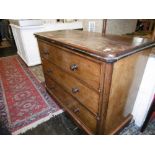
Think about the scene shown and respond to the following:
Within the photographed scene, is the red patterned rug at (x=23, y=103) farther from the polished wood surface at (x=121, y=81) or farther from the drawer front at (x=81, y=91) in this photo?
Result: the polished wood surface at (x=121, y=81)

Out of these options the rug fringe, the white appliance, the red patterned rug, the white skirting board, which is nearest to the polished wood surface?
the white skirting board

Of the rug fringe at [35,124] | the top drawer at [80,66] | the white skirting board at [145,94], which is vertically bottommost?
the rug fringe at [35,124]

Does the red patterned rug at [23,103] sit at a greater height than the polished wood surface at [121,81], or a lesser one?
lesser

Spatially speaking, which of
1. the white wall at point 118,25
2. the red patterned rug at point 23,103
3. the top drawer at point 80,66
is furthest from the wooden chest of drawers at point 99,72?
the red patterned rug at point 23,103

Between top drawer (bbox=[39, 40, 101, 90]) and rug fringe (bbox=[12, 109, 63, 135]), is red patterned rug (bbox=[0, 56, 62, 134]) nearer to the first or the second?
rug fringe (bbox=[12, 109, 63, 135])

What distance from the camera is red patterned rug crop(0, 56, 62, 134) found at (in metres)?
1.43

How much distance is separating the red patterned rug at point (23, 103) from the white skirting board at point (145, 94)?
0.91 metres

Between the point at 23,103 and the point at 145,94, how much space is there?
1.52 m

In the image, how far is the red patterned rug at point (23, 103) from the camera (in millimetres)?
1435

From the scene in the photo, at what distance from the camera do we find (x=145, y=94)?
1.18m

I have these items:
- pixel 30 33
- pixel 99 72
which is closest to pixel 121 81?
pixel 99 72

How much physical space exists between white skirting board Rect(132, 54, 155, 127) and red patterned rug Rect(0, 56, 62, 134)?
0.91m
